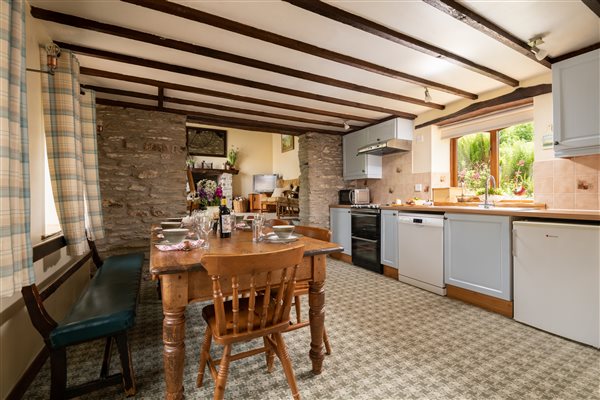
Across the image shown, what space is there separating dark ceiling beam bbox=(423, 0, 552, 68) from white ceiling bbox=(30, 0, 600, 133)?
42 millimetres

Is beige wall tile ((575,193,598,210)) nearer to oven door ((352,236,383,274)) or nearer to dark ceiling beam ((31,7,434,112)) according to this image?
dark ceiling beam ((31,7,434,112))

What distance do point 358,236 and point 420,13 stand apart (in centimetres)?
313

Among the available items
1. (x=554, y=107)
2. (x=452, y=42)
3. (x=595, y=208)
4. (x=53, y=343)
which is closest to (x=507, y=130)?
(x=554, y=107)

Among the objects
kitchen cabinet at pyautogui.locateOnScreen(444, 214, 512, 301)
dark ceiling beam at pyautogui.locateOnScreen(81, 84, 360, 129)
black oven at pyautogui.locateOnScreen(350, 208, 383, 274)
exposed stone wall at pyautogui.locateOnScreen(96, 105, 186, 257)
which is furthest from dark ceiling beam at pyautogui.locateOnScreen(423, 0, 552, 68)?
exposed stone wall at pyautogui.locateOnScreen(96, 105, 186, 257)

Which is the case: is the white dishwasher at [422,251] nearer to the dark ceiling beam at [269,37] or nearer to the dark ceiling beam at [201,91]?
the dark ceiling beam at [269,37]

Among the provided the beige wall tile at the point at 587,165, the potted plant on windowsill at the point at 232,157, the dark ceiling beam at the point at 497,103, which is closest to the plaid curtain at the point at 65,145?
the dark ceiling beam at the point at 497,103

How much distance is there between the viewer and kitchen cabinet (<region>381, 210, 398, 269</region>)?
3.73 metres

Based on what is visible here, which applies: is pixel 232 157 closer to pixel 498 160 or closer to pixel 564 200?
pixel 498 160

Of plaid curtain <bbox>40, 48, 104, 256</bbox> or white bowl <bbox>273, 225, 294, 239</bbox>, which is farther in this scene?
plaid curtain <bbox>40, 48, 104, 256</bbox>

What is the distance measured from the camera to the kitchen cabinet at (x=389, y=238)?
3.73 m

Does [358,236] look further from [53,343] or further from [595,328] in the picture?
[53,343]

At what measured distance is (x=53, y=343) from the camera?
1.30 meters

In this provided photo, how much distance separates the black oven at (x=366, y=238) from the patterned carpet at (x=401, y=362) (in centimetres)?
142

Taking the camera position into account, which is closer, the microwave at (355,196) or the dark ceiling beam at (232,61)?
the dark ceiling beam at (232,61)
